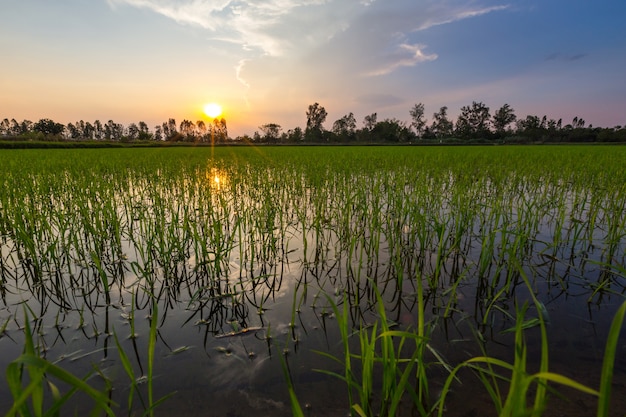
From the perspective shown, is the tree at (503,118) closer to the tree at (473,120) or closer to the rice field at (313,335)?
the tree at (473,120)

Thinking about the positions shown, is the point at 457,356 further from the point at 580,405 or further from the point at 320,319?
the point at 320,319

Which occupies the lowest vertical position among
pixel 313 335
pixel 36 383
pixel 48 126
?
pixel 313 335

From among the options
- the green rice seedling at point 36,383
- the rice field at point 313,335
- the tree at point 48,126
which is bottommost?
the rice field at point 313,335

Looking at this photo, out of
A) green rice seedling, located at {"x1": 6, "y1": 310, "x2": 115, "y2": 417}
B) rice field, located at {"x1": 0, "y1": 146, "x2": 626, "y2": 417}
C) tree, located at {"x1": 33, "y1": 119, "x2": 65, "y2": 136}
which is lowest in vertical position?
rice field, located at {"x1": 0, "y1": 146, "x2": 626, "y2": 417}

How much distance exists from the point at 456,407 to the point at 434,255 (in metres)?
2.14

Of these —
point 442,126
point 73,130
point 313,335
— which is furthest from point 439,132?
point 73,130

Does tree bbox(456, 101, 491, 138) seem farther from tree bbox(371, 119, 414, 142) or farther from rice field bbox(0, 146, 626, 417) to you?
rice field bbox(0, 146, 626, 417)

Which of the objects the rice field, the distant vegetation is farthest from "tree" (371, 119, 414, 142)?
the rice field

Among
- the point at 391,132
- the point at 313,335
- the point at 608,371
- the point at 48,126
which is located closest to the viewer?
the point at 608,371

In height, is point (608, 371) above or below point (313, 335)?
above

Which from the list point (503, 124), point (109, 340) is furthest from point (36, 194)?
point (503, 124)

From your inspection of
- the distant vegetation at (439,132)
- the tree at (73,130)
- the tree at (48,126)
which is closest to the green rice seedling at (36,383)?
the distant vegetation at (439,132)

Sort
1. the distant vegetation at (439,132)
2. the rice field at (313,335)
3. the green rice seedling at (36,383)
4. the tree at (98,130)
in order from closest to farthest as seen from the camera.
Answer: the green rice seedling at (36,383), the rice field at (313,335), the distant vegetation at (439,132), the tree at (98,130)

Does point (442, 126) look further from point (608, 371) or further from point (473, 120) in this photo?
point (608, 371)
